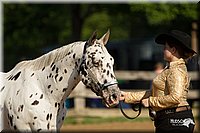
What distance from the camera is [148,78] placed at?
13.5 meters

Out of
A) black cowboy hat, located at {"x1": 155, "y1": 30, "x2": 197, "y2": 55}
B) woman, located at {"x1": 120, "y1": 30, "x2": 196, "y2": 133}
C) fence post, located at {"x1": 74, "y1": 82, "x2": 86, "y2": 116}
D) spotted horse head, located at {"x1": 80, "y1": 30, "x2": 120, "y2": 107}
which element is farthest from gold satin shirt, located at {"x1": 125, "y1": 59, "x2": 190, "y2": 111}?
fence post, located at {"x1": 74, "y1": 82, "x2": 86, "y2": 116}

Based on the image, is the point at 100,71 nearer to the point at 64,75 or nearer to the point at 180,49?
the point at 64,75

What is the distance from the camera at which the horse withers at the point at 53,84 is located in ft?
15.1

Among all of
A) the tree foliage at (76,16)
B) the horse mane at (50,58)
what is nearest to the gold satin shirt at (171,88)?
the horse mane at (50,58)

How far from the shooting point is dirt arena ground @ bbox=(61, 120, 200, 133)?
11.3 meters

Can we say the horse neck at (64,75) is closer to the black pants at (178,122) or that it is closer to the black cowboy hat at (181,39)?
the black cowboy hat at (181,39)

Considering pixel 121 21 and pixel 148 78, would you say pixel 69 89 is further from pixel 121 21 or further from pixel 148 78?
pixel 121 21

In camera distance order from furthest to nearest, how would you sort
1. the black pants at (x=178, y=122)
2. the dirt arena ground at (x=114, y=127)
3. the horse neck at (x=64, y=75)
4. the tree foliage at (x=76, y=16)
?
the tree foliage at (x=76, y=16), the dirt arena ground at (x=114, y=127), the horse neck at (x=64, y=75), the black pants at (x=178, y=122)

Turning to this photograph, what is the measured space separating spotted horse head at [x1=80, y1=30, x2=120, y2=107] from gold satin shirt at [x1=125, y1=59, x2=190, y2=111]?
36 cm

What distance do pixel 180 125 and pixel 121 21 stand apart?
31.3 metres

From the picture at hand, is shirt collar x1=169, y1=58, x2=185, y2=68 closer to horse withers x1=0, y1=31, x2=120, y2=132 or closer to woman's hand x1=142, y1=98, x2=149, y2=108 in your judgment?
woman's hand x1=142, y1=98, x2=149, y2=108

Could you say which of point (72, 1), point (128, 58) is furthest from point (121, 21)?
point (72, 1)

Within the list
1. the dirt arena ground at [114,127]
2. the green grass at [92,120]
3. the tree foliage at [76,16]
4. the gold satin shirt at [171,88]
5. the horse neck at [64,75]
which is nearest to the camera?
the gold satin shirt at [171,88]

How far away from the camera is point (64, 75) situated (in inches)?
190
